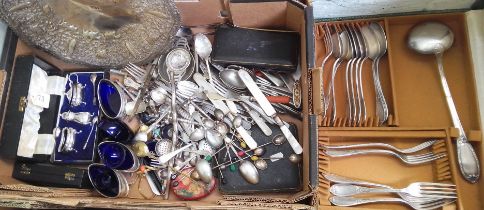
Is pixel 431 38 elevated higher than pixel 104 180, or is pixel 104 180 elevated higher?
pixel 431 38

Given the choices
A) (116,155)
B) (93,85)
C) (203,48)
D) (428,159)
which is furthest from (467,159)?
(93,85)

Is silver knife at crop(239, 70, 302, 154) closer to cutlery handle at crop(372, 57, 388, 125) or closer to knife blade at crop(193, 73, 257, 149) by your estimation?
knife blade at crop(193, 73, 257, 149)

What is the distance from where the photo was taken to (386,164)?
99 cm

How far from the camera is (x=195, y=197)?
1.00 metres

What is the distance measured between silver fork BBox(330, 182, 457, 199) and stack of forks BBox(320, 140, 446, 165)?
0.20 ft

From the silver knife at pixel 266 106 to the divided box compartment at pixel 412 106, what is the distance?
0.06m

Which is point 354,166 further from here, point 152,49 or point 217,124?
point 152,49

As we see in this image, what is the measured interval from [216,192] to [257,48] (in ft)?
1.23

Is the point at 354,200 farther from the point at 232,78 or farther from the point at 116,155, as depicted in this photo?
the point at 116,155

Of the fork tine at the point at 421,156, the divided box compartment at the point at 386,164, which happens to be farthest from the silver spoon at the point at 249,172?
the fork tine at the point at 421,156

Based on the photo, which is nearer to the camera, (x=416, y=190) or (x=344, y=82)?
(x=416, y=190)

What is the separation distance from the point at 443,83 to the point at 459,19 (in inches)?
6.7

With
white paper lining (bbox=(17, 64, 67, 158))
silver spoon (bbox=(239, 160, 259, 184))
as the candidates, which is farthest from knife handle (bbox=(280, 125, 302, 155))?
white paper lining (bbox=(17, 64, 67, 158))

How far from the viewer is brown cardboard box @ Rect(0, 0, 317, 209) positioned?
86 cm
